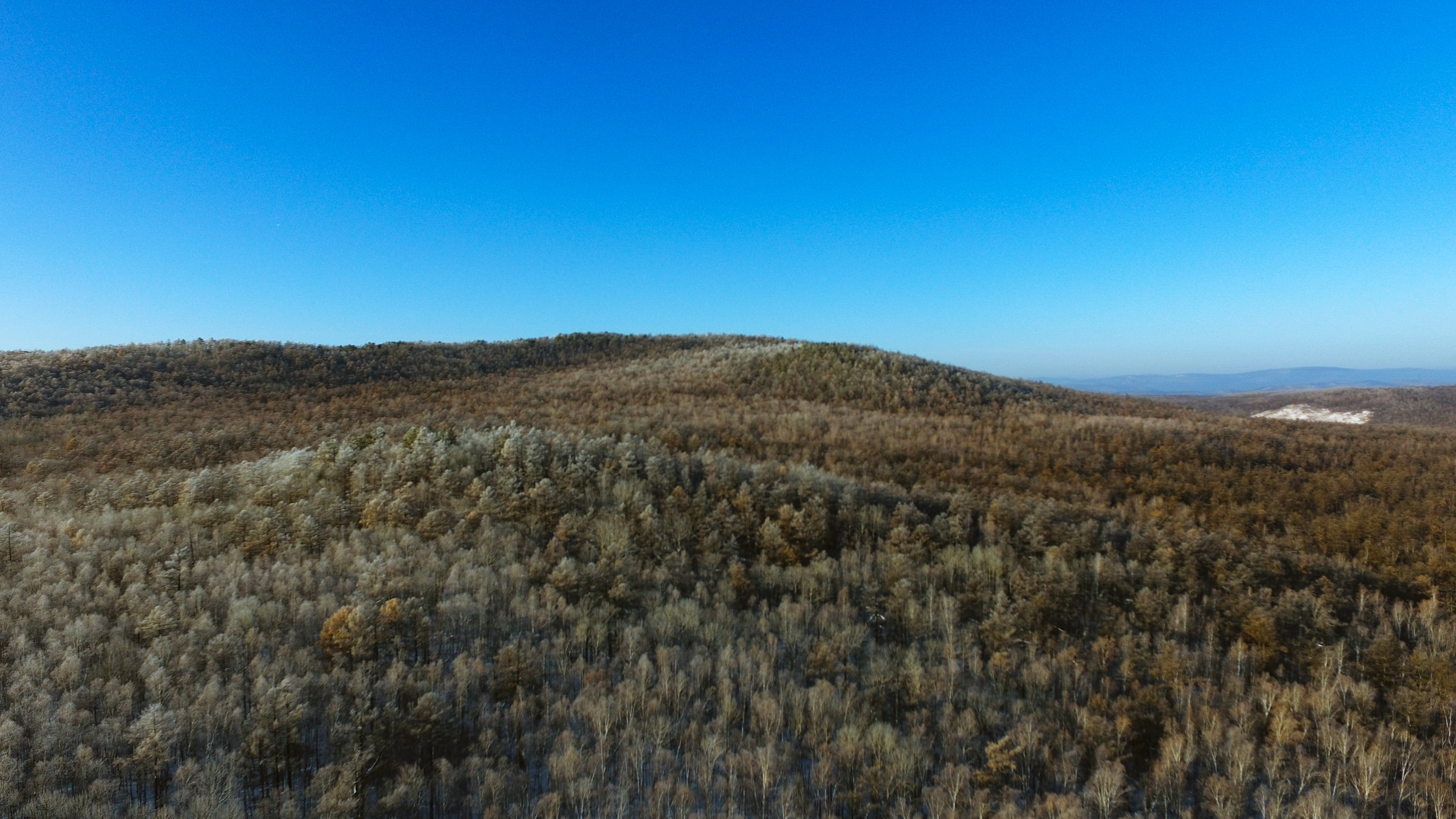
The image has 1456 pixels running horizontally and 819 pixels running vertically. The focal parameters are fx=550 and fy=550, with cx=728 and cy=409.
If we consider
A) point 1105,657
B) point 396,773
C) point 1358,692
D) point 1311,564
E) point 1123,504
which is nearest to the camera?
point 396,773

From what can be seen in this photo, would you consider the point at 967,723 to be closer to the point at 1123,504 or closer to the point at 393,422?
the point at 1123,504

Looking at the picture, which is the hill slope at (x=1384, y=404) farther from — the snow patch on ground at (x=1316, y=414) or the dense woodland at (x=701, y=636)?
the dense woodland at (x=701, y=636)

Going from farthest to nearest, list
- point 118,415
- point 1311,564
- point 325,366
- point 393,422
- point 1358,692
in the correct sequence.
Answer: point 325,366, point 118,415, point 393,422, point 1311,564, point 1358,692

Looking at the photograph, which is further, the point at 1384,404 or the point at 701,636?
the point at 1384,404

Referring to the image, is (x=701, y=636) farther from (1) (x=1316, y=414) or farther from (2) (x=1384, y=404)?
(2) (x=1384, y=404)

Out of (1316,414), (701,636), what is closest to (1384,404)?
(1316,414)

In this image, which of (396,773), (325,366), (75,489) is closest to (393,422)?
(75,489)
